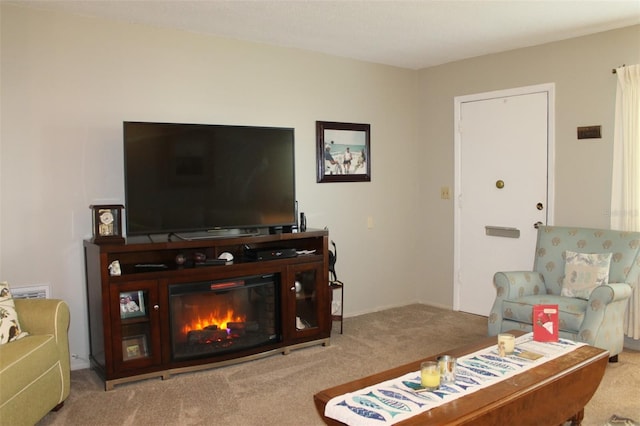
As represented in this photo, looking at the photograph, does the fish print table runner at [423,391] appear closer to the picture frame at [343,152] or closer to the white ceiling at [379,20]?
the white ceiling at [379,20]

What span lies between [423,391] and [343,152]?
3147 millimetres

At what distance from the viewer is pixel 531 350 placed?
284 centimetres

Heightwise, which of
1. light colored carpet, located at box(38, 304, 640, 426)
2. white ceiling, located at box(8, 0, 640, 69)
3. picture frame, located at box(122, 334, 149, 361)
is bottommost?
light colored carpet, located at box(38, 304, 640, 426)

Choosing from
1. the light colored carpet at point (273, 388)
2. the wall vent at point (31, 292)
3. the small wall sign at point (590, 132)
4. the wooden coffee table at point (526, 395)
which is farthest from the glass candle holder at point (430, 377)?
the small wall sign at point (590, 132)

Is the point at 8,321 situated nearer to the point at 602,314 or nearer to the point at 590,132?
the point at 602,314

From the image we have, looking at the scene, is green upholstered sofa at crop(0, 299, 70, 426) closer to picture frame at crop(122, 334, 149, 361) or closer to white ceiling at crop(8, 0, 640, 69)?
picture frame at crop(122, 334, 149, 361)

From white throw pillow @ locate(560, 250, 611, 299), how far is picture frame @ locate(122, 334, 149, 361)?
3.03 m

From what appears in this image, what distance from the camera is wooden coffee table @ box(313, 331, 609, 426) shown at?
84.0 inches

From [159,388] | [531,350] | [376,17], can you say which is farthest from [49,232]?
[531,350]

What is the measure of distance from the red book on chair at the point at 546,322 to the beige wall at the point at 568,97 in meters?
1.80

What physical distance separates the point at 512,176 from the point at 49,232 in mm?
3869

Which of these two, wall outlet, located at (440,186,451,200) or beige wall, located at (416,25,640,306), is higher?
beige wall, located at (416,25,640,306)

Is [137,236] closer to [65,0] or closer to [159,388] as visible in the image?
[159,388]

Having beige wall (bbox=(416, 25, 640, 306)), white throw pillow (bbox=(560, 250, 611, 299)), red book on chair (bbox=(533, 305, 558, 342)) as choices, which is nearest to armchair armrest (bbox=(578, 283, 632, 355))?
white throw pillow (bbox=(560, 250, 611, 299))
